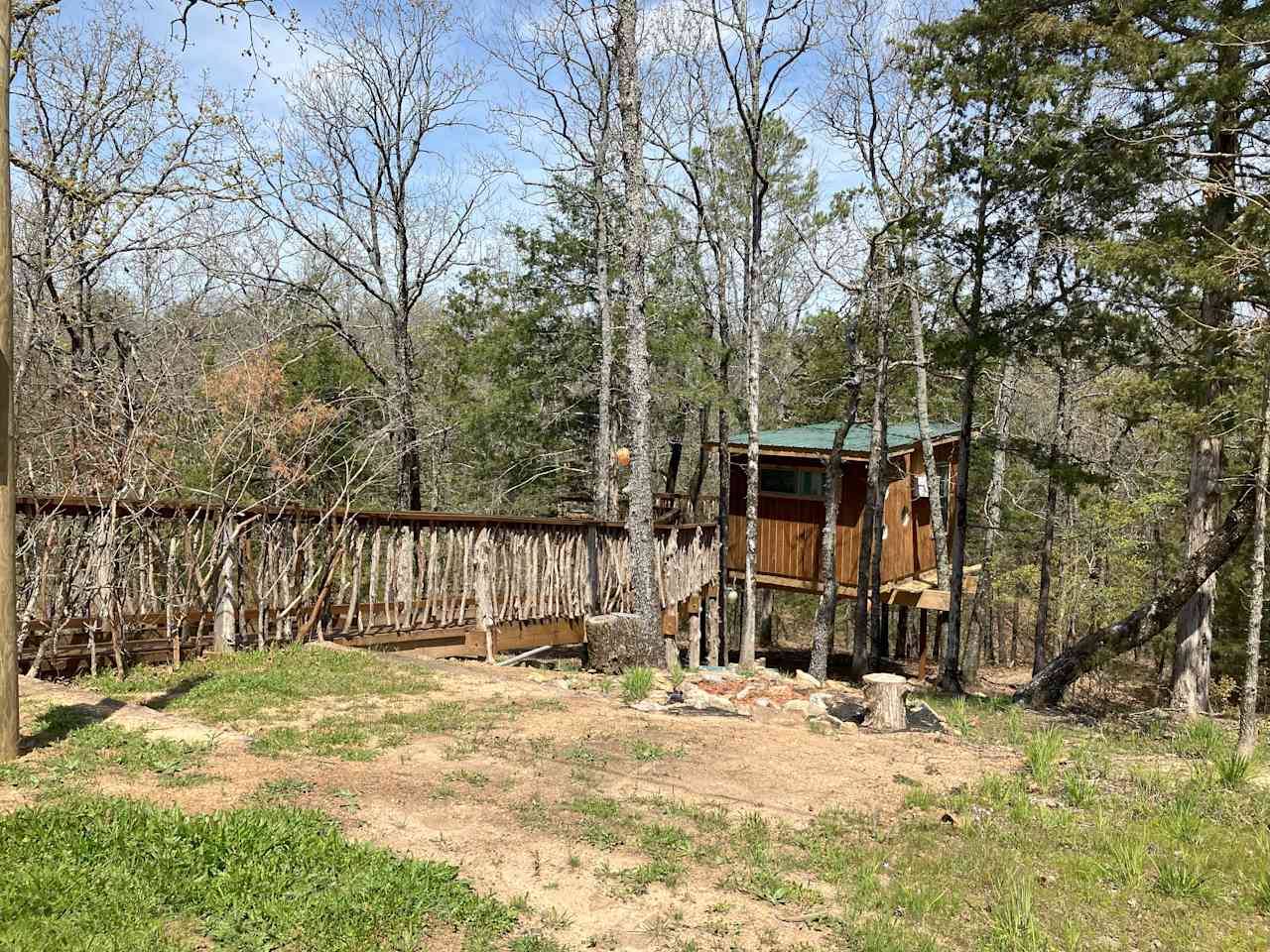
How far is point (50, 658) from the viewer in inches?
284

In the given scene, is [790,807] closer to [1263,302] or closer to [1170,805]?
[1170,805]

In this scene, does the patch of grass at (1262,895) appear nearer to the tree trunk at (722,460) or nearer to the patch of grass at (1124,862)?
the patch of grass at (1124,862)

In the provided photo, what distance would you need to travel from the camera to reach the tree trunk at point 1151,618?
983cm

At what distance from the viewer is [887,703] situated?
803 cm

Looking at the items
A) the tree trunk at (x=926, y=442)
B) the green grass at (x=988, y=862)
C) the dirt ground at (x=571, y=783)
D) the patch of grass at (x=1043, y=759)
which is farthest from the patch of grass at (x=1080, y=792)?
the tree trunk at (x=926, y=442)

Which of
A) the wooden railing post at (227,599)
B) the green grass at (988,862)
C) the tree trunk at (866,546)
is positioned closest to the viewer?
the green grass at (988,862)

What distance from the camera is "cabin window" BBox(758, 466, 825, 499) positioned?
751 inches

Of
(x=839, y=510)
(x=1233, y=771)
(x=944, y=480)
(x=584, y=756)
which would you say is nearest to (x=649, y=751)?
(x=584, y=756)

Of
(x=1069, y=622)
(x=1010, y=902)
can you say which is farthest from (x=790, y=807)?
(x=1069, y=622)

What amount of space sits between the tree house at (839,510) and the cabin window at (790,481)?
0.02 m

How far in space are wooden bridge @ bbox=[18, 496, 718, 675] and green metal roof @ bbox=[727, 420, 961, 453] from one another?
253 inches

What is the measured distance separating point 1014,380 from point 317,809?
21.9 m

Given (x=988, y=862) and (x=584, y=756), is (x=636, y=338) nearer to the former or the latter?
(x=584, y=756)

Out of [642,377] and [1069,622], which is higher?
[642,377]
